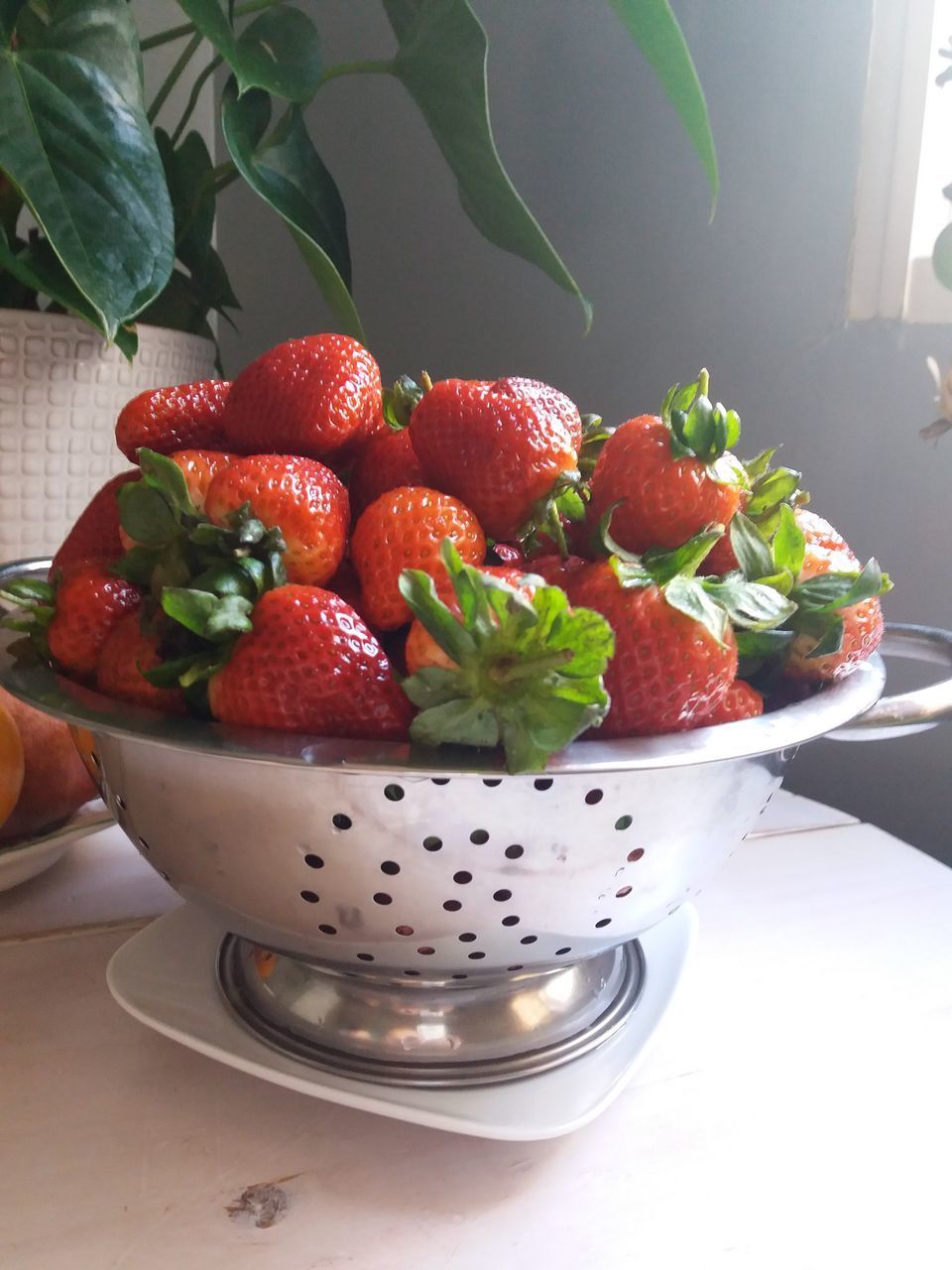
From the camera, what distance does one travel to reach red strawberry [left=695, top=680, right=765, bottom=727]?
1.37 ft

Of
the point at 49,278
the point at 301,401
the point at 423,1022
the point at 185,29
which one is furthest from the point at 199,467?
the point at 185,29

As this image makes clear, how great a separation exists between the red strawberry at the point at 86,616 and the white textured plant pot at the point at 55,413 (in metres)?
0.46

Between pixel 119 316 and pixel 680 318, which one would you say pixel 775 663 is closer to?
pixel 119 316

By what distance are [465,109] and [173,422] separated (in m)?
→ 0.50

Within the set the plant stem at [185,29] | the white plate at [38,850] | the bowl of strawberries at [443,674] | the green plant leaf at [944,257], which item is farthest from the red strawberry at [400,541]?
the plant stem at [185,29]

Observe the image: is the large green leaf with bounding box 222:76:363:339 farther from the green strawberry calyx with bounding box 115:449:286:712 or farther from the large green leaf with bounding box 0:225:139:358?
the green strawberry calyx with bounding box 115:449:286:712

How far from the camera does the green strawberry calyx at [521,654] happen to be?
1.04 feet

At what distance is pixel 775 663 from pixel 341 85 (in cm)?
119

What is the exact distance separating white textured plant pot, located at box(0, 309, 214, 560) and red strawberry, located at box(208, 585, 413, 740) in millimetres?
573

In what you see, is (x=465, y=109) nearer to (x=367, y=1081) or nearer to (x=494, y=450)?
(x=494, y=450)

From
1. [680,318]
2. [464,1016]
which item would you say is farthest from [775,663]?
[680,318]

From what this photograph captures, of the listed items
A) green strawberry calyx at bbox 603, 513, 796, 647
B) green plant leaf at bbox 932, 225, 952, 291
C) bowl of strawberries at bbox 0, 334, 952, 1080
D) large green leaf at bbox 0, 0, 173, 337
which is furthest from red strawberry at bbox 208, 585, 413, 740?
green plant leaf at bbox 932, 225, 952, 291

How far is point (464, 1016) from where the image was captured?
1.46ft

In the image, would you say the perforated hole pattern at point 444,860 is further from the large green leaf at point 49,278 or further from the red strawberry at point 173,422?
the large green leaf at point 49,278
